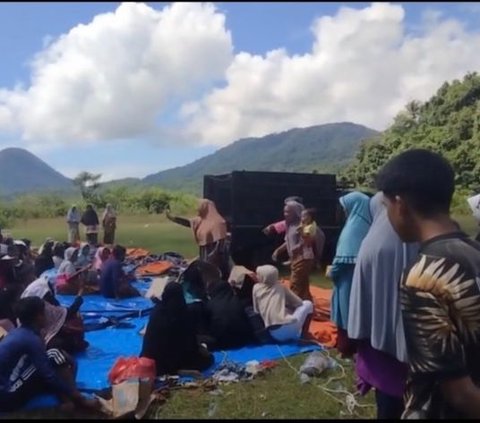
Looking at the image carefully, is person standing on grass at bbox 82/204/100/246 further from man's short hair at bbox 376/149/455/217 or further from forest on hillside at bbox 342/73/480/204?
man's short hair at bbox 376/149/455/217

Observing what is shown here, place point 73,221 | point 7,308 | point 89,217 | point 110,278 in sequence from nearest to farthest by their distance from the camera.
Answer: point 7,308 < point 110,278 < point 89,217 < point 73,221

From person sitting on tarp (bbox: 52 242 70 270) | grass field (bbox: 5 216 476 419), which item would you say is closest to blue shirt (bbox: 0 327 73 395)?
grass field (bbox: 5 216 476 419)

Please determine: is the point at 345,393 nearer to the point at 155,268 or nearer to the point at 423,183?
the point at 423,183

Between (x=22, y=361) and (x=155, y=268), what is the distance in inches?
298

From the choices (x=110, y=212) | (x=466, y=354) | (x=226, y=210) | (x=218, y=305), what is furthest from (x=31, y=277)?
(x=110, y=212)

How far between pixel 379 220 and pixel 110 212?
1406 cm

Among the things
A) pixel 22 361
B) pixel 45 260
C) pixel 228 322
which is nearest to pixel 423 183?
pixel 22 361

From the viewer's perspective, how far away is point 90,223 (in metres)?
16.2

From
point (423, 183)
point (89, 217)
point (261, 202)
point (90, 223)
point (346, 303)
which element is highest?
point (423, 183)

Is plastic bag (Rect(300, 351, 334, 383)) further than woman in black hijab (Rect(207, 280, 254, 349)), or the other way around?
woman in black hijab (Rect(207, 280, 254, 349))

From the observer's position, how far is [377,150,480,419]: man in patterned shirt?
1.56 metres

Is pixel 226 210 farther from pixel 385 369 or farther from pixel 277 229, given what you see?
pixel 385 369

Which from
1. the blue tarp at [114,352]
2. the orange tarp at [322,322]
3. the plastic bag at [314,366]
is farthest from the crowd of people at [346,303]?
the plastic bag at [314,366]

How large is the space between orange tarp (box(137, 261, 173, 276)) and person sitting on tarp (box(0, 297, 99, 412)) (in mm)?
7067
